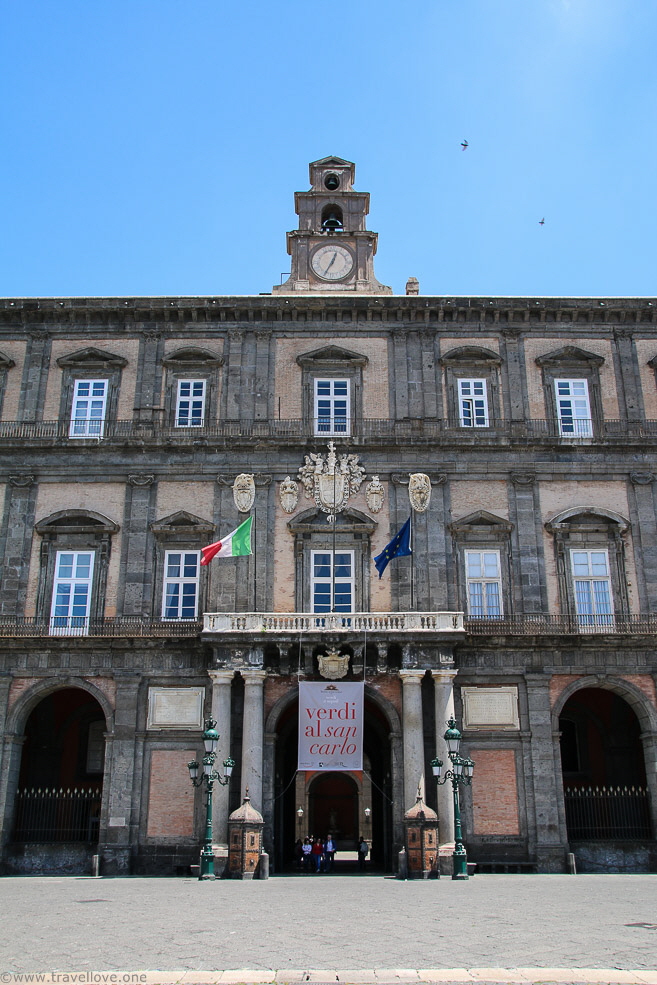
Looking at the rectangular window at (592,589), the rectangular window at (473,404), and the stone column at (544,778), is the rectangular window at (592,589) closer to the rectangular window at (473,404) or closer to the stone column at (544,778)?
the stone column at (544,778)

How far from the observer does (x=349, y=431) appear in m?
31.8

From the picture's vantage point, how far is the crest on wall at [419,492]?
30609 mm

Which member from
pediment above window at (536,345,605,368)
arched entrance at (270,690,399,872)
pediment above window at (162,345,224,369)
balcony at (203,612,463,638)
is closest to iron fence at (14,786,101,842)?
arched entrance at (270,690,399,872)

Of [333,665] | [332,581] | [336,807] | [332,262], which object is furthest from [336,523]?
[336,807]

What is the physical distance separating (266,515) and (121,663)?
660 centimetres

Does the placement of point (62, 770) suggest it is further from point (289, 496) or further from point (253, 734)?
point (289, 496)

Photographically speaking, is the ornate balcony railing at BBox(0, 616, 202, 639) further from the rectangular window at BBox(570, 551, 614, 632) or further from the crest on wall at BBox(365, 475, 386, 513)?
the rectangular window at BBox(570, 551, 614, 632)

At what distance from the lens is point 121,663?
28.8 metres

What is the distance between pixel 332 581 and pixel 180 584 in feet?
16.2

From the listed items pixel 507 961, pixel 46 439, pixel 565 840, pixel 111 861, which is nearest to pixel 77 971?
pixel 507 961

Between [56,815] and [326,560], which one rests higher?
[326,560]

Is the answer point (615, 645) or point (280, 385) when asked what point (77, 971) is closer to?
point (615, 645)

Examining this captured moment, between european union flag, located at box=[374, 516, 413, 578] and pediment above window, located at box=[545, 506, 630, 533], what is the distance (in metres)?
5.55

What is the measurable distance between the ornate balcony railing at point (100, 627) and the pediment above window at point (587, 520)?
1220 cm
